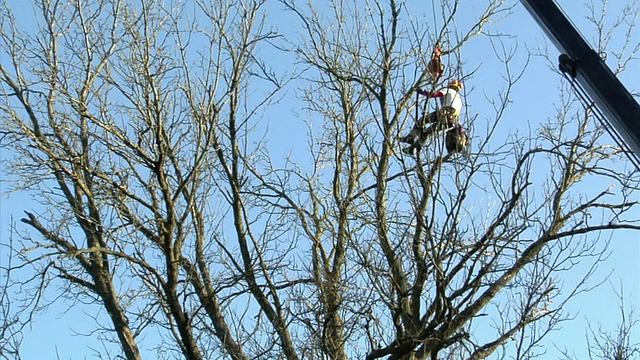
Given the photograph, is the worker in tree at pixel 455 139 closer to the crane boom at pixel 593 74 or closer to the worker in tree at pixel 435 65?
the worker in tree at pixel 435 65

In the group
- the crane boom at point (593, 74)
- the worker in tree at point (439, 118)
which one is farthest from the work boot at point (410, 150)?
the crane boom at point (593, 74)

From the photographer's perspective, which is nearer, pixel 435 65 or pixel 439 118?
pixel 439 118

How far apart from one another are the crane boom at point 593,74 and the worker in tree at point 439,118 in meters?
1.19

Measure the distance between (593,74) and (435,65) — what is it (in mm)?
2275

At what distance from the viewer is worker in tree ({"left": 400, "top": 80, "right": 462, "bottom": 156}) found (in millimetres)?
8000

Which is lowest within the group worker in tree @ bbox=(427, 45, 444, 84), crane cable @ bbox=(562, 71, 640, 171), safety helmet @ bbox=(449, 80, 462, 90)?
crane cable @ bbox=(562, 71, 640, 171)

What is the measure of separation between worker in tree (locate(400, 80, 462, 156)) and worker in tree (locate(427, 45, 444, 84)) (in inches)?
9.9

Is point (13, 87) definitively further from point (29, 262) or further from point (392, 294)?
point (392, 294)

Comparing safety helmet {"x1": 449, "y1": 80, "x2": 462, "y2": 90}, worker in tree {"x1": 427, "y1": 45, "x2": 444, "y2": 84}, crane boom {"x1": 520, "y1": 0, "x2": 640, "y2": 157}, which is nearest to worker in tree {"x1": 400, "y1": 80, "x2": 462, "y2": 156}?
safety helmet {"x1": 449, "y1": 80, "x2": 462, "y2": 90}

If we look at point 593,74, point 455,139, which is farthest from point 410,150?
point 593,74

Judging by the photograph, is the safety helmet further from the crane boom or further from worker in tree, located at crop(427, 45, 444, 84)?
the crane boom

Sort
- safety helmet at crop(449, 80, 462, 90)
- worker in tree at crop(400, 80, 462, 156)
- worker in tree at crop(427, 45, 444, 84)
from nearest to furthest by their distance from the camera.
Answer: worker in tree at crop(400, 80, 462, 156) < safety helmet at crop(449, 80, 462, 90) < worker in tree at crop(427, 45, 444, 84)

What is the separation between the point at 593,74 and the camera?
22.0 ft

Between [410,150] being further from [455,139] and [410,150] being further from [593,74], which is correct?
[593,74]
